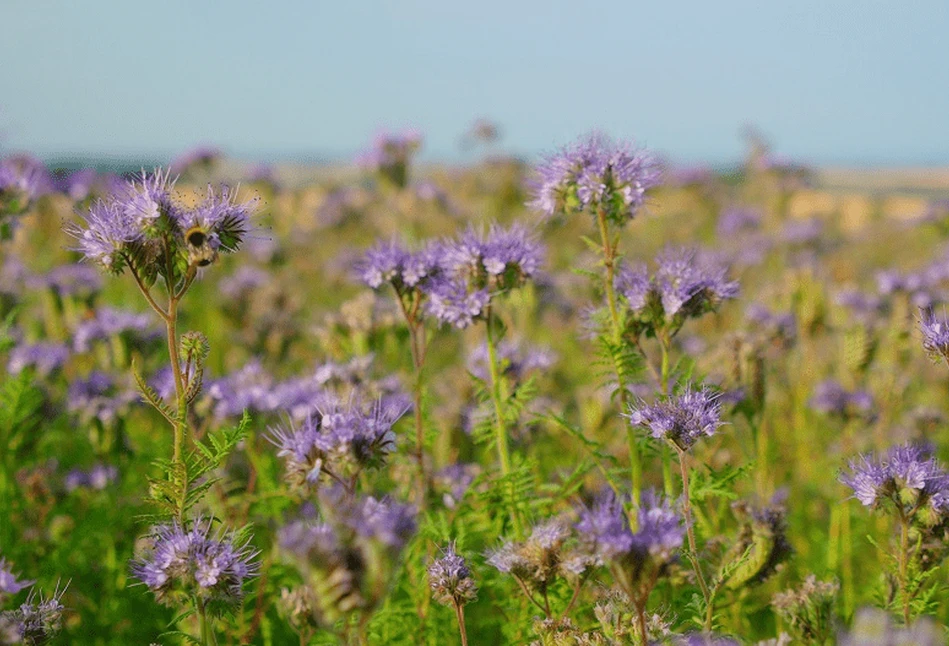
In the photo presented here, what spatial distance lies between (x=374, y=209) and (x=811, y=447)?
28.3ft

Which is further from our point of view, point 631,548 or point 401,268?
point 401,268

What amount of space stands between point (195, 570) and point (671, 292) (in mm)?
1935

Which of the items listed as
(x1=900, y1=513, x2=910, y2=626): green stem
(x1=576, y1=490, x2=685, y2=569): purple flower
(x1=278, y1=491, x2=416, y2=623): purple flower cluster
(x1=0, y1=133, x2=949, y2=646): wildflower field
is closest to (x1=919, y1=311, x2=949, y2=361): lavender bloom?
(x1=0, y1=133, x2=949, y2=646): wildflower field

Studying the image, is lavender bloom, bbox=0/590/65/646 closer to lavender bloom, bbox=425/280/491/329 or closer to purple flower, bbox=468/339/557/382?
lavender bloom, bbox=425/280/491/329

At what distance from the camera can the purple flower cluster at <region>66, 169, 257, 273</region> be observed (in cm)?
277

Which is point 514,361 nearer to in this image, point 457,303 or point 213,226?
point 457,303

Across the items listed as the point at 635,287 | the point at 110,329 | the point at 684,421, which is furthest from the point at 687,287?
the point at 110,329

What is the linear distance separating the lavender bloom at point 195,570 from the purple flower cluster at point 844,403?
3945 millimetres

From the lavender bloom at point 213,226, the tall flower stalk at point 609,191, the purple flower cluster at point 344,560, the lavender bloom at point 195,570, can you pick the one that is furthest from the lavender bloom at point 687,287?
the lavender bloom at point 195,570

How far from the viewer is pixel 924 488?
2.78 m

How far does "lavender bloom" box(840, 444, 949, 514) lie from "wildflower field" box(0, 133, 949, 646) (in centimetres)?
1

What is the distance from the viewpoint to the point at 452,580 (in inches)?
103

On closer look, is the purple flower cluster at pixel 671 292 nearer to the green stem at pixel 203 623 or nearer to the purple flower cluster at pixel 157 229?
the purple flower cluster at pixel 157 229

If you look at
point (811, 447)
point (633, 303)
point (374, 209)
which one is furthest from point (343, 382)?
point (374, 209)
